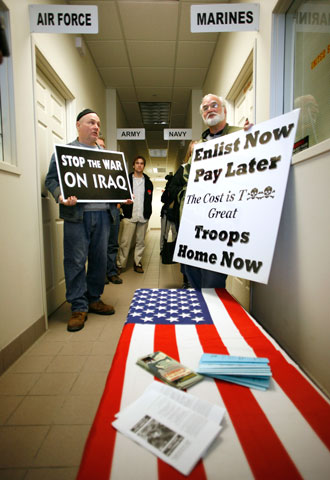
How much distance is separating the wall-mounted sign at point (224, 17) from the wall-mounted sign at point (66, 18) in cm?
65

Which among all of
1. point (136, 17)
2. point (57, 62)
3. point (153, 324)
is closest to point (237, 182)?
point (153, 324)

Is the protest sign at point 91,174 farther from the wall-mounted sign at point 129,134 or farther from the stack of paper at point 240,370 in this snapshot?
the wall-mounted sign at point 129,134

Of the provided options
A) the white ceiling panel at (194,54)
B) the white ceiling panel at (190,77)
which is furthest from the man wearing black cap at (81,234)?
the white ceiling panel at (190,77)

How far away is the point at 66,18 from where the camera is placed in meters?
1.86

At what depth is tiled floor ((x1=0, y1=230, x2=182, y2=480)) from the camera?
1012 millimetres

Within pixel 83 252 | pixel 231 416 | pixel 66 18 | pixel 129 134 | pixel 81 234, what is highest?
pixel 129 134

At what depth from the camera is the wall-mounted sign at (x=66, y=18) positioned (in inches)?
72.7

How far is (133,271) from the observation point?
13.7ft

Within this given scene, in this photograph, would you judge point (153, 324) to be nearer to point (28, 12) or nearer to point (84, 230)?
point (84, 230)

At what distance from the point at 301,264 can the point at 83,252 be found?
5.06 feet

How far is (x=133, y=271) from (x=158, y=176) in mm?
12334

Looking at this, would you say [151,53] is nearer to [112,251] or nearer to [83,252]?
[112,251]

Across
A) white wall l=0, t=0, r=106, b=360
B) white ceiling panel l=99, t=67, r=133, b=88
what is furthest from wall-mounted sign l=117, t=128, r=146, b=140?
white wall l=0, t=0, r=106, b=360

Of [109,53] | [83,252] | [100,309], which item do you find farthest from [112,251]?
[109,53]
